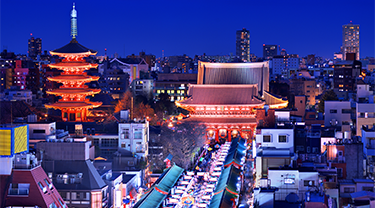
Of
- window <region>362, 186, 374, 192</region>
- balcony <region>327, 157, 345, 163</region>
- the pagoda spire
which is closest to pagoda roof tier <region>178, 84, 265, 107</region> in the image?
the pagoda spire

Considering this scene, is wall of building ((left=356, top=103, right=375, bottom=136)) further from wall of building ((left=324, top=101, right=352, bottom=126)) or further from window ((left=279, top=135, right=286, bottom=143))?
window ((left=279, top=135, right=286, bottom=143))

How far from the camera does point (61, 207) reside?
53.8 ft

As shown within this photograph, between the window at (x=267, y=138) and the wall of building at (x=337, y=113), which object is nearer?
the window at (x=267, y=138)

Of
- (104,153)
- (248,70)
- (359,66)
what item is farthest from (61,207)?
(359,66)

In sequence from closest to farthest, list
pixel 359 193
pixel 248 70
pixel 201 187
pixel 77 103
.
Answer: pixel 359 193 → pixel 201 187 → pixel 77 103 → pixel 248 70

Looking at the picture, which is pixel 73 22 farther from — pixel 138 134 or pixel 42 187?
pixel 42 187

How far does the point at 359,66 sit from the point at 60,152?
6646 cm

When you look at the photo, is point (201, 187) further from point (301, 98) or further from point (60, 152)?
point (301, 98)

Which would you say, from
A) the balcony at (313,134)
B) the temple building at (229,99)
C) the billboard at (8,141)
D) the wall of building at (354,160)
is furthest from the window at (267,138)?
the temple building at (229,99)

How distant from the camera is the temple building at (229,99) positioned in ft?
143

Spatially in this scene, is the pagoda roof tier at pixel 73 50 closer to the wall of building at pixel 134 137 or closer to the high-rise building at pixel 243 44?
the wall of building at pixel 134 137

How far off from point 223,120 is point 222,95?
3.34 m

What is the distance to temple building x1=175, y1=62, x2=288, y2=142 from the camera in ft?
143

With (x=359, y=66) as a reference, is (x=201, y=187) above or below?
below
